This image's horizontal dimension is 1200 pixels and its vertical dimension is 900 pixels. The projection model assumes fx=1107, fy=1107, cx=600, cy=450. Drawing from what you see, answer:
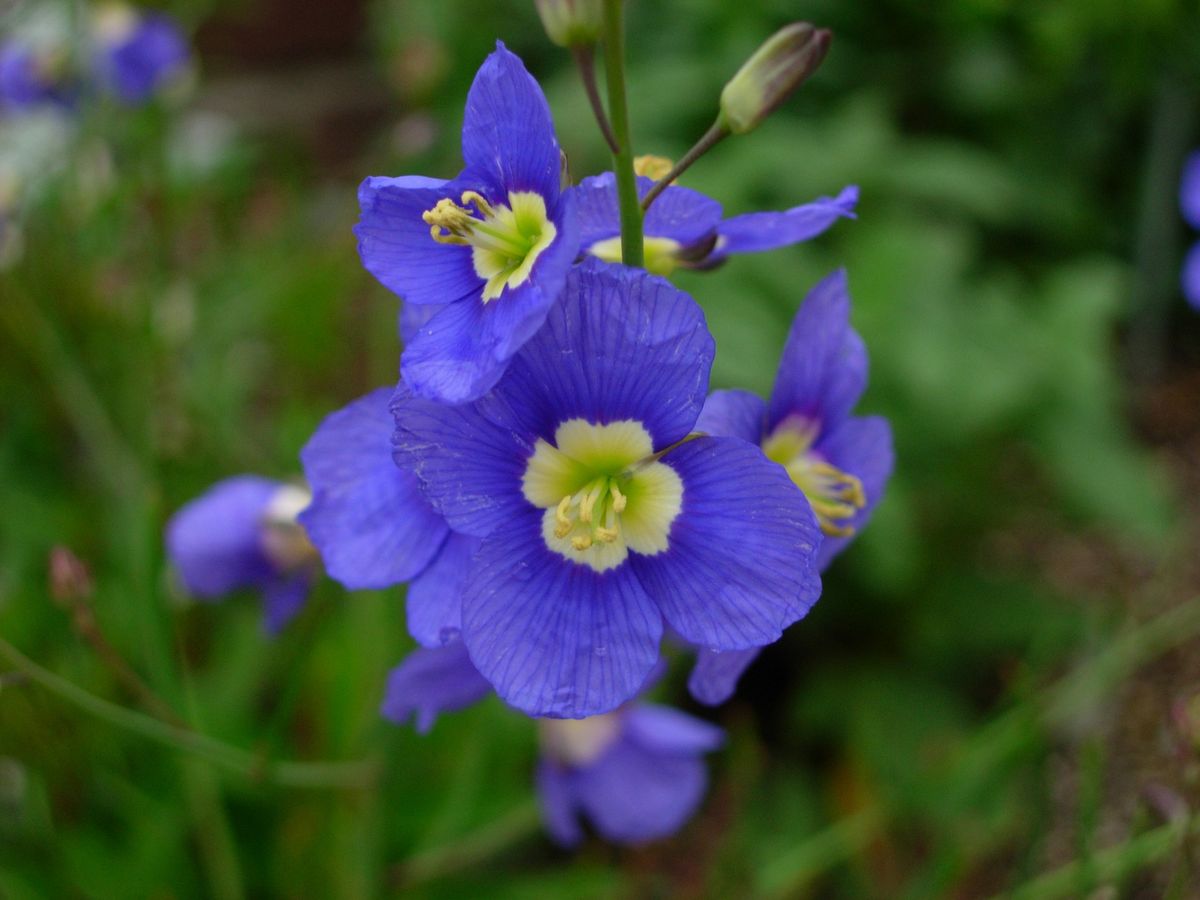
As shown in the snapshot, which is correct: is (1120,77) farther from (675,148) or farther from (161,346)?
(161,346)

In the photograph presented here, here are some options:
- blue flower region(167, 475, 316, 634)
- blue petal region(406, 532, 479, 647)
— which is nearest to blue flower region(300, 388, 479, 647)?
blue petal region(406, 532, 479, 647)

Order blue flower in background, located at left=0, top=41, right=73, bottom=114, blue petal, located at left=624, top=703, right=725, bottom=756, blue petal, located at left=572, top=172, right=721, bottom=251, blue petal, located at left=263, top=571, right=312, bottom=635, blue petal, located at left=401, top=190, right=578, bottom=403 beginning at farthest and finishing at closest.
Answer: blue flower in background, located at left=0, top=41, right=73, bottom=114 < blue petal, located at left=624, top=703, right=725, bottom=756 < blue petal, located at left=263, top=571, right=312, bottom=635 < blue petal, located at left=572, top=172, right=721, bottom=251 < blue petal, located at left=401, top=190, right=578, bottom=403

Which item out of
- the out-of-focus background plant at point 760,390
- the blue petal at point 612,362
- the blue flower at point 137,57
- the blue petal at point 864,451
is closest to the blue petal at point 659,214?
the blue petal at point 612,362

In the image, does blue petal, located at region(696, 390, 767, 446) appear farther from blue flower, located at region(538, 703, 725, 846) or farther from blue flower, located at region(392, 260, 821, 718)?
blue flower, located at region(538, 703, 725, 846)

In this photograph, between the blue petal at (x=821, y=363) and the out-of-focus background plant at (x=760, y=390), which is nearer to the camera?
the blue petal at (x=821, y=363)

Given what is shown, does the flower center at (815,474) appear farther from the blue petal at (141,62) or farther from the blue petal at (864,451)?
the blue petal at (141,62)

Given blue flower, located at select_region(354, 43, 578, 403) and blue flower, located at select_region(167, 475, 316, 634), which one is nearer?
blue flower, located at select_region(354, 43, 578, 403)
